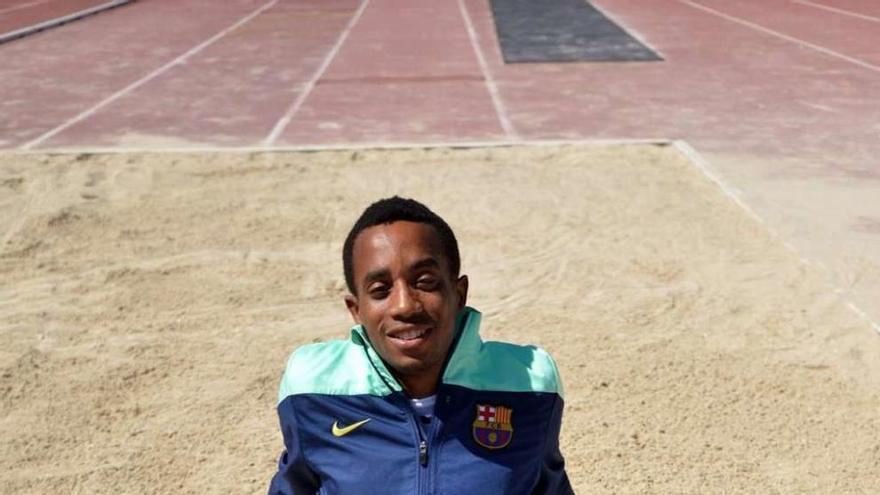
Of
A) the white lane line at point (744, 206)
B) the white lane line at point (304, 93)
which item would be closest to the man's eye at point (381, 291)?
the white lane line at point (744, 206)

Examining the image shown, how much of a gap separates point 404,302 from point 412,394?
Answer: 0.87 ft

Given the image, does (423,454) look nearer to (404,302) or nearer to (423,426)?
(423,426)

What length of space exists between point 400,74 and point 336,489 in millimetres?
11113

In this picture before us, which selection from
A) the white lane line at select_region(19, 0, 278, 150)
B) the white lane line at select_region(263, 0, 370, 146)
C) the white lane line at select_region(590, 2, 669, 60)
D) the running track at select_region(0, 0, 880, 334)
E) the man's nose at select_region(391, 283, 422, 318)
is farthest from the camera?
the white lane line at select_region(590, 2, 669, 60)

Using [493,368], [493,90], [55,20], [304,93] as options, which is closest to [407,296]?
[493,368]

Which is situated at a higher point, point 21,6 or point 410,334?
point 410,334

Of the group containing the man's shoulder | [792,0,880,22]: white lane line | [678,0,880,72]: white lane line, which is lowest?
[792,0,880,22]: white lane line

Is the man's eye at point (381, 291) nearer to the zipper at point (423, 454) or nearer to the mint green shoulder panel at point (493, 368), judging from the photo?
the mint green shoulder panel at point (493, 368)

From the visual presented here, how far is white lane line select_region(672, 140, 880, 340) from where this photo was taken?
5738 millimetres

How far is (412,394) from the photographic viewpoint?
232cm

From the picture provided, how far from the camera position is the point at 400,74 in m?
→ 13.0

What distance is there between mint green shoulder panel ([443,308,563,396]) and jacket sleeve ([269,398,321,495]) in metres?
0.38

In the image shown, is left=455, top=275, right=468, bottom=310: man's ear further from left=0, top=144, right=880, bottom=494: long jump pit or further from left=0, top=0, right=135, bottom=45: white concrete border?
left=0, top=0, right=135, bottom=45: white concrete border

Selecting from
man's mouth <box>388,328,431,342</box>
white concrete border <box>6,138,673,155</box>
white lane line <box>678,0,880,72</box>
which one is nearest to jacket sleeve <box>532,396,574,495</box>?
man's mouth <box>388,328,431,342</box>
